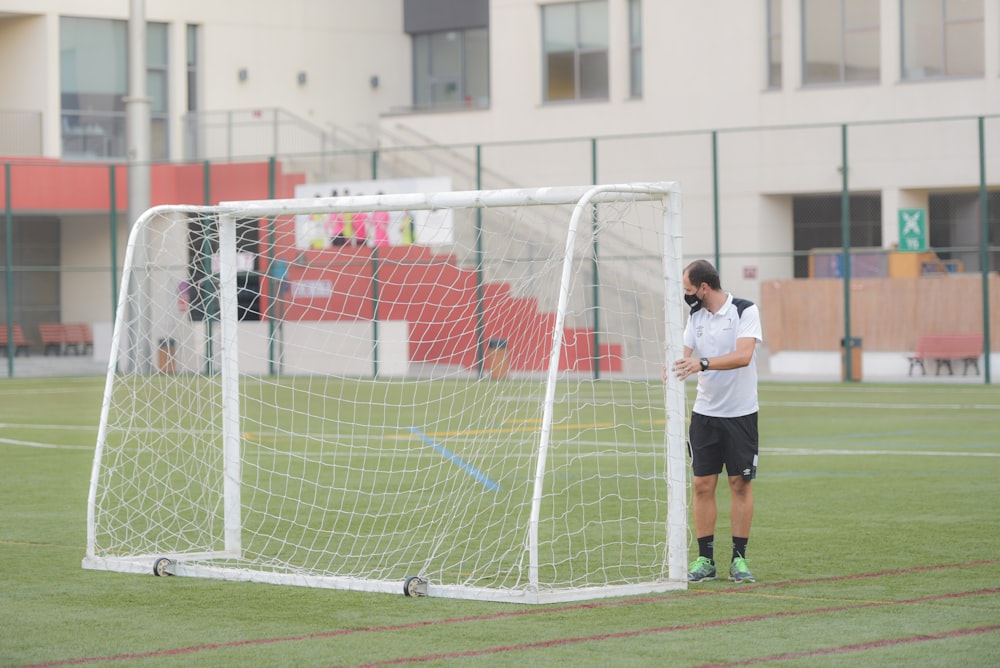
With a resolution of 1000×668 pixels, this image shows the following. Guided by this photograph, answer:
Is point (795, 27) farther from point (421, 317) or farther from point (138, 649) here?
point (138, 649)

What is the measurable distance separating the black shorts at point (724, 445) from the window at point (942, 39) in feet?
89.3

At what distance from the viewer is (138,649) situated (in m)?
6.91

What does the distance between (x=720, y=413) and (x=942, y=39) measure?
27712 millimetres

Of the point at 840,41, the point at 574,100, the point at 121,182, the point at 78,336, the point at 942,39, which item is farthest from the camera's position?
the point at 78,336

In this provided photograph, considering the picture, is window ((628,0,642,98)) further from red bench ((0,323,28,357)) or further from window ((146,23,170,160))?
red bench ((0,323,28,357))

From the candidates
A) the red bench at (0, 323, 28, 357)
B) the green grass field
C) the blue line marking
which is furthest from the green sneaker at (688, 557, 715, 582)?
the red bench at (0, 323, 28, 357)

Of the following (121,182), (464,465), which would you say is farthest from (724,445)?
(121,182)

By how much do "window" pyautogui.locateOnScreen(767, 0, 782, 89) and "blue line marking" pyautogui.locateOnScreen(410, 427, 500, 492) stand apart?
68.6ft

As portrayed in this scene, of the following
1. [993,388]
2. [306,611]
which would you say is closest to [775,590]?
[306,611]

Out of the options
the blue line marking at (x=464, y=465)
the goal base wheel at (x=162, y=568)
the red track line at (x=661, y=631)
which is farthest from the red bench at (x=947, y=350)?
the goal base wheel at (x=162, y=568)

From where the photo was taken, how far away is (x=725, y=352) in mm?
8609

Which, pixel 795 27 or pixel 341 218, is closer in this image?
pixel 341 218

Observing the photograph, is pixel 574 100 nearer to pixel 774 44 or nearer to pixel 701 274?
pixel 774 44

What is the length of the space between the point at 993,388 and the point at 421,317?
33.3ft
